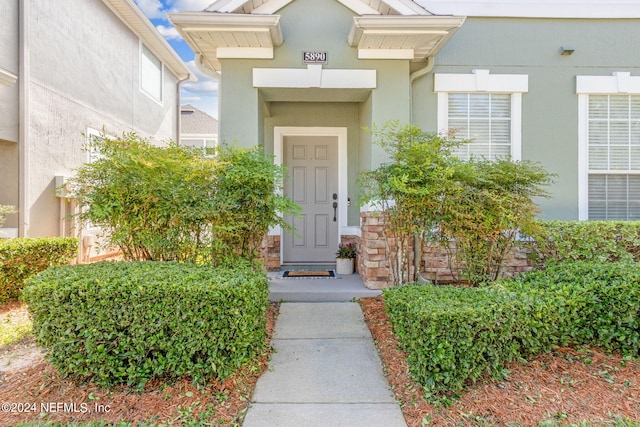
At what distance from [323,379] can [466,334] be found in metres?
1.23

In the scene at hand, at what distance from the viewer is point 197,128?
14.2 metres

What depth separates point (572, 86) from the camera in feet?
17.9

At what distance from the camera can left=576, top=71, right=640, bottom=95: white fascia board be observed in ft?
17.8

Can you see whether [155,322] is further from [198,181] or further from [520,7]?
[520,7]

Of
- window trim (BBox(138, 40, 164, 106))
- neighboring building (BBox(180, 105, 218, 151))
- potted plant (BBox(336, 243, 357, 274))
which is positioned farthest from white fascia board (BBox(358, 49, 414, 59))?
neighboring building (BBox(180, 105, 218, 151))

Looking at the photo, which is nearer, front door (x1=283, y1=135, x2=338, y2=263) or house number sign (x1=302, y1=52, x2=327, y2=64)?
house number sign (x1=302, y1=52, x2=327, y2=64)

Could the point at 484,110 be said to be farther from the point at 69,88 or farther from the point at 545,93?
the point at 69,88

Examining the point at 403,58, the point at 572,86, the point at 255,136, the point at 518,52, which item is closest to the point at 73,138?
the point at 255,136

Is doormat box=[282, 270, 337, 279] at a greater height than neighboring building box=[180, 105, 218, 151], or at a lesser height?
lesser

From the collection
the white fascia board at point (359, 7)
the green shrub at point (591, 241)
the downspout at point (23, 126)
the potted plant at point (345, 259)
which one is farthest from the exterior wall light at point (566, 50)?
the downspout at point (23, 126)

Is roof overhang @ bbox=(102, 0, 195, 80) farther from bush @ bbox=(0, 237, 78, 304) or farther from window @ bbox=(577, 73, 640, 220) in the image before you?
window @ bbox=(577, 73, 640, 220)

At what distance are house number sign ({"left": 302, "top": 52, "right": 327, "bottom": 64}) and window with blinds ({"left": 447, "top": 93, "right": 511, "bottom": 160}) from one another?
6.47 feet

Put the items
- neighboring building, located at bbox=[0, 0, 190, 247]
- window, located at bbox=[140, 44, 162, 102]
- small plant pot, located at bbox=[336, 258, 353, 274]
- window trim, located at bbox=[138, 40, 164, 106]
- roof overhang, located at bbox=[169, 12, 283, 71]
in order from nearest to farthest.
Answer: roof overhang, located at bbox=[169, 12, 283, 71] < small plant pot, located at bbox=[336, 258, 353, 274] < neighboring building, located at bbox=[0, 0, 190, 247] < window trim, located at bbox=[138, 40, 164, 106] < window, located at bbox=[140, 44, 162, 102]

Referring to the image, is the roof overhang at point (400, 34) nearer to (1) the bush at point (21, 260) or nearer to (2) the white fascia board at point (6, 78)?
(2) the white fascia board at point (6, 78)
